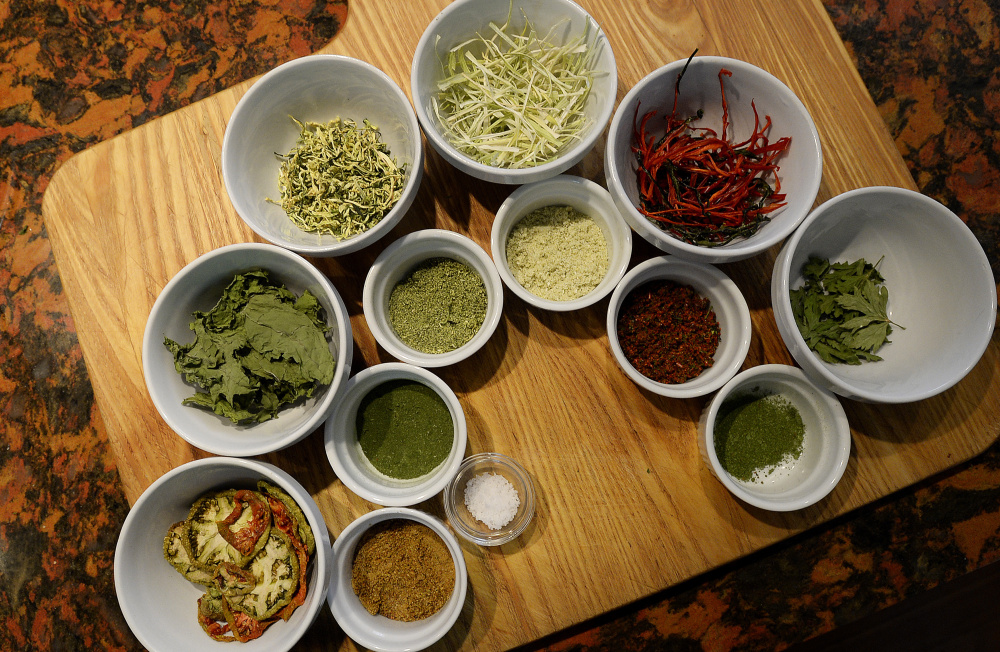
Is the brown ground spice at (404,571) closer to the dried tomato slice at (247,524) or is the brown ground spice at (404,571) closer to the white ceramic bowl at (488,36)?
the dried tomato slice at (247,524)

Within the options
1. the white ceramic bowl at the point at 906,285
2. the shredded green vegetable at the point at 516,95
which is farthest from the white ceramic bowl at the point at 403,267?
the white ceramic bowl at the point at 906,285

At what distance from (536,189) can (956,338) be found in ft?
4.16

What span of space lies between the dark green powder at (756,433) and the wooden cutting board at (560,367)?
0.08m

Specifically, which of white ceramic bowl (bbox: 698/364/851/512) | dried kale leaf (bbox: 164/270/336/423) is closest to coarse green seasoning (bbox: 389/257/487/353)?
dried kale leaf (bbox: 164/270/336/423)

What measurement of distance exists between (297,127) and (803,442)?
1.85 m

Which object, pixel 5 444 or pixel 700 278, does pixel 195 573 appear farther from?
pixel 700 278

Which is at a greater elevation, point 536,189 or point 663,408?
point 536,189

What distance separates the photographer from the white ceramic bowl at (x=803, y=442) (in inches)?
59.8

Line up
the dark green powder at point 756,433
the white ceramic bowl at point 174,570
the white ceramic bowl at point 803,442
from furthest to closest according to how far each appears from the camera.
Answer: the dark green powder at point 756,433, the white ceramic bowl at point 803,442, the white ceramic bowl at point 174,570

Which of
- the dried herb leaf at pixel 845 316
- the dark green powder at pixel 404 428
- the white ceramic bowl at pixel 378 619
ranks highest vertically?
the dried herb leaf at pixel 845 316

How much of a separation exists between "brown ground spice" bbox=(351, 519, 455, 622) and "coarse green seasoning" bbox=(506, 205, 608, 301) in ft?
2.65

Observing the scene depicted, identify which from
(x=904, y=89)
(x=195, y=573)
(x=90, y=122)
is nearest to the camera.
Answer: (x=195, y=573)

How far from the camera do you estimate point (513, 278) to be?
5.13 ft

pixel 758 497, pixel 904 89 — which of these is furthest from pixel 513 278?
pixel 904 89
